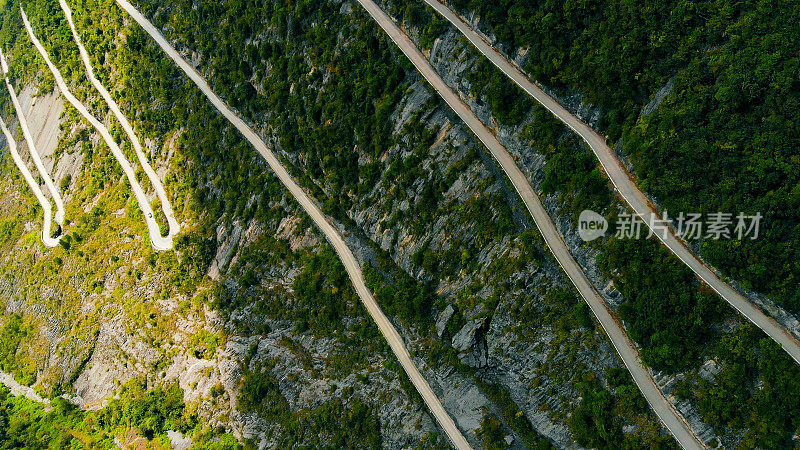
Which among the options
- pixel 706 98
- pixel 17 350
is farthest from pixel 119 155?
pixel 706 98

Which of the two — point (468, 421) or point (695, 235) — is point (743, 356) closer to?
point (695, 235)

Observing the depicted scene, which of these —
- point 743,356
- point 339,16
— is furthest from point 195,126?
point 743,356

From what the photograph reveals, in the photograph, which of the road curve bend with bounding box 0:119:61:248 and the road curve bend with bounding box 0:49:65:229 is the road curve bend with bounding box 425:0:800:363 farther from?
the road curve bend with bounding box 0:119:61:248
